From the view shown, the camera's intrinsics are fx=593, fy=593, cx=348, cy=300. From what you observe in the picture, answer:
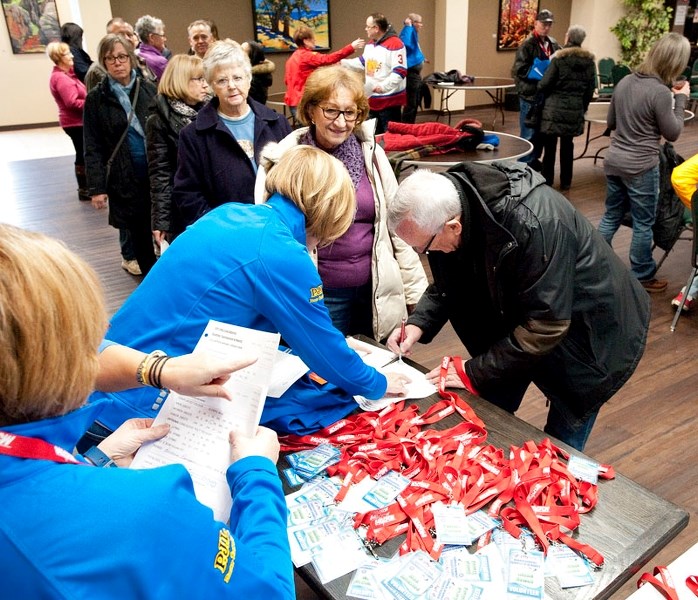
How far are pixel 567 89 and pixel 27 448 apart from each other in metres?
6.43

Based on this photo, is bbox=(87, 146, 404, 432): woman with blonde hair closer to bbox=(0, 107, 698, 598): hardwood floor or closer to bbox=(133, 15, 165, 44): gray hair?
bbox=(0, 107, 698, 598): hardwood floor

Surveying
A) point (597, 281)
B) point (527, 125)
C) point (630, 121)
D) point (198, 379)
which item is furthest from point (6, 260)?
point (527, 125)

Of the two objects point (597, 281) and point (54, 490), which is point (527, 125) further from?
point (54, 490)

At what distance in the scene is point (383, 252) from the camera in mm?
2441

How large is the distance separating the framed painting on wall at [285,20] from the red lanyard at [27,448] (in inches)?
464

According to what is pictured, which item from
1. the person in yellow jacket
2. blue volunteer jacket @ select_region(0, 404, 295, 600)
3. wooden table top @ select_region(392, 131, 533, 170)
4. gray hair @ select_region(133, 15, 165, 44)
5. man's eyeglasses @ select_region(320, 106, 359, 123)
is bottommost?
the person in yellow jacket

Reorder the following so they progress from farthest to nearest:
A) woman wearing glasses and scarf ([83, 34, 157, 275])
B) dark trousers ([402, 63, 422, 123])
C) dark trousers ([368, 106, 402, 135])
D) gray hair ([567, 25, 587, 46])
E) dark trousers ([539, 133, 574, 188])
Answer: dark trousers ([402, 63, 422, 123]) → dark trousers ([368, 106, 402, 135]) → dark trousers ([539, 133, 574, 188]) → gray hair ([567, 25, 587, 46]) → woman wearing glasses and scarf ([83, 34, 157, 275])

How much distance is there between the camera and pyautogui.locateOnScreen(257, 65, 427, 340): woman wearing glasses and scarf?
239 centimetres

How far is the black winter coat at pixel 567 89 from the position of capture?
598cm

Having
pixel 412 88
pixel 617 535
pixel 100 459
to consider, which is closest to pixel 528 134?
pixel 412 88

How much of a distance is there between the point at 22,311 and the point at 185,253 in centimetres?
82

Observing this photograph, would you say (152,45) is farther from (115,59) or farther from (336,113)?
(336,113)

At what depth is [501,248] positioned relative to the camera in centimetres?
161

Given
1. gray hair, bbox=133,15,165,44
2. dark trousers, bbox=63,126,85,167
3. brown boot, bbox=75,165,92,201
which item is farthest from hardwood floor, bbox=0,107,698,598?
gray hair, bbox=133,15,165,44
